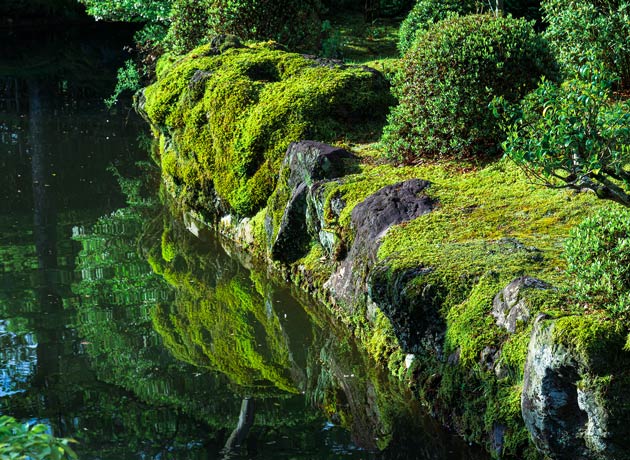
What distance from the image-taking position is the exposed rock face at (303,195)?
30.3 ft

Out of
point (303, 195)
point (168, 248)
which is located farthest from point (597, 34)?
point (168, 248)

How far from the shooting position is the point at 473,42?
29.9 feet

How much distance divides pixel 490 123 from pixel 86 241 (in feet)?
17.6

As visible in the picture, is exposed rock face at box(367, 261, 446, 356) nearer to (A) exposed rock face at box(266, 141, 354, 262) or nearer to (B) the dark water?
(B) the dark water

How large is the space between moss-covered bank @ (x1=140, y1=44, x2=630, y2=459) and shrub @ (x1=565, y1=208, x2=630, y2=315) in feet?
0.48

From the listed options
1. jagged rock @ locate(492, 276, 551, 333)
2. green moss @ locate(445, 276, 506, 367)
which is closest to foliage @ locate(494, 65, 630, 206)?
jagged rock @ locate(492, 276, 551, 333)

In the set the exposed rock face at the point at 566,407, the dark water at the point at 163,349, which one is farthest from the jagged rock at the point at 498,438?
the exposed rock face at the point at 566,407

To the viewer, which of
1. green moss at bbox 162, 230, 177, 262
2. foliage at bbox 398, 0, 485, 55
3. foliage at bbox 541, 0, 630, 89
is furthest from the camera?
foliage at bbox 398, 0, 485, 55

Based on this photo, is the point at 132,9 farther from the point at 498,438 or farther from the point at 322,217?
the point at 498,438

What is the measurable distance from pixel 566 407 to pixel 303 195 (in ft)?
15.8

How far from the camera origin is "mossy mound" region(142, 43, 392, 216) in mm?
10555

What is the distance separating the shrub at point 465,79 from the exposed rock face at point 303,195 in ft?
2.62

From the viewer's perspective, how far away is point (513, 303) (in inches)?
227

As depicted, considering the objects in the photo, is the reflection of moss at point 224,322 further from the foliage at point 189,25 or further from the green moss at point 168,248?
the foliage at point 189,25
